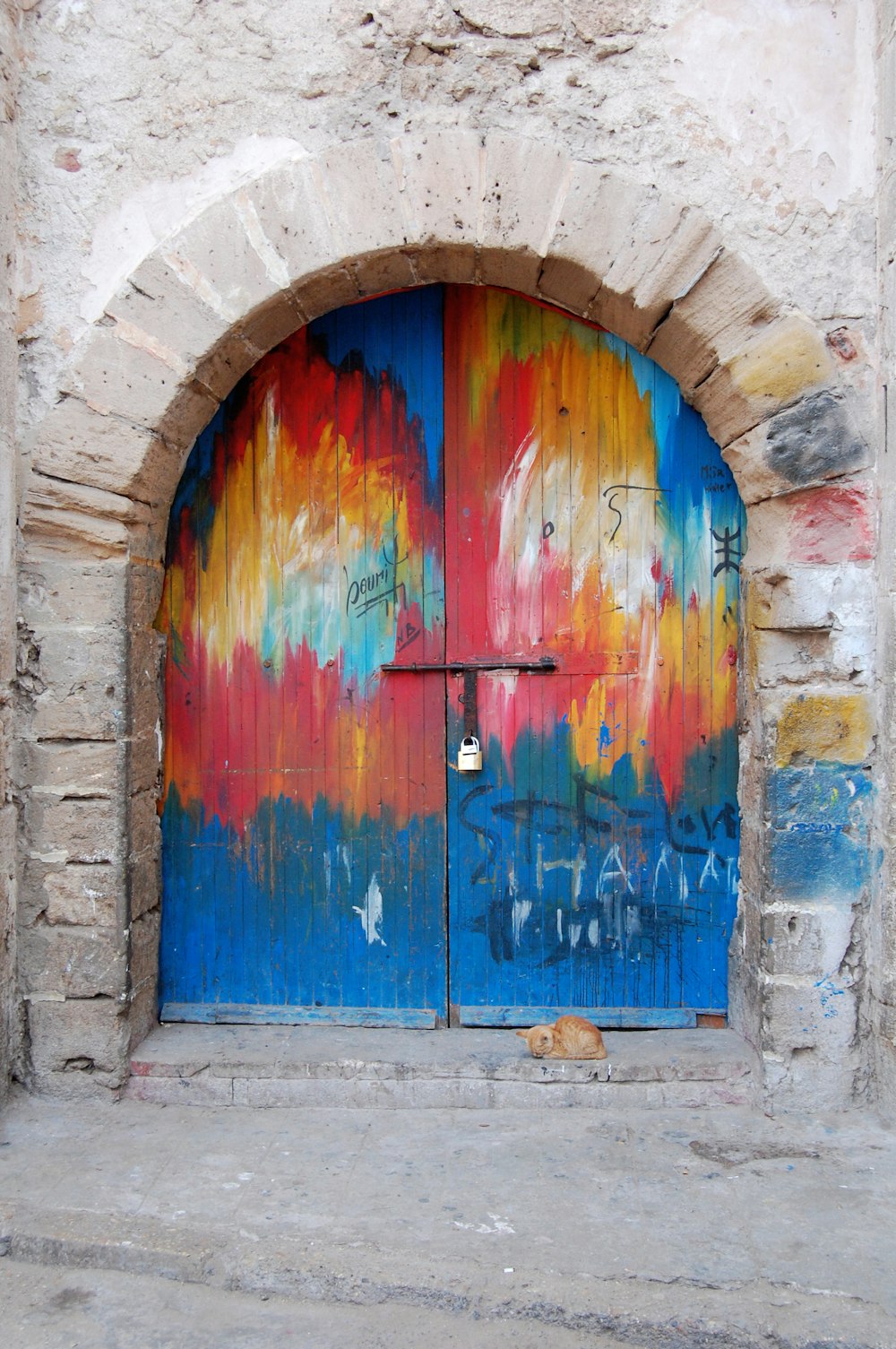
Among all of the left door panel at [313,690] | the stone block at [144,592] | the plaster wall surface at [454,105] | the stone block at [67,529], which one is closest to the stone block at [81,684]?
the stone block at [144,592]

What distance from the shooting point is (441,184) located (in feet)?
9.96

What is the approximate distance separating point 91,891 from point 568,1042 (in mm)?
1593

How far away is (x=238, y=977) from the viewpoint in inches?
138

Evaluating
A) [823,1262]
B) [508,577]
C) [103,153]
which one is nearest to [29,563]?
[103,153]

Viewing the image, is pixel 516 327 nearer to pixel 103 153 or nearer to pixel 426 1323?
pixel 103 153

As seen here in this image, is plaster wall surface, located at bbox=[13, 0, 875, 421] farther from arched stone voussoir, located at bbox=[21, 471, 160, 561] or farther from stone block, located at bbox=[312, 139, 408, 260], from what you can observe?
arched stone voussoir, located at bbox=[21, 471, 160, 561]

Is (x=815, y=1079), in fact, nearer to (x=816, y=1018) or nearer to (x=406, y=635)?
(x=816, y=1018)

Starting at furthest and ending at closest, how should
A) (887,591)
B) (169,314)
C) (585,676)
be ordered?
(585,676), (169,314), (887,591)

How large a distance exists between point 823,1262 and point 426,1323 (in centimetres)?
94

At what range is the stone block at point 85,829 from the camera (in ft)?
10.4

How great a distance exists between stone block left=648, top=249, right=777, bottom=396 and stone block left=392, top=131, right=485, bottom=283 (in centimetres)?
70

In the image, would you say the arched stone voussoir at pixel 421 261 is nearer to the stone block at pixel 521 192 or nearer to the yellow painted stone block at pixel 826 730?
the stone block at pixel 521 192

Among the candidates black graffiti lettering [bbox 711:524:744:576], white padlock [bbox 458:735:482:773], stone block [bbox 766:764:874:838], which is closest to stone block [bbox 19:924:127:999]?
white padlock [bbox 458:735:482:773]

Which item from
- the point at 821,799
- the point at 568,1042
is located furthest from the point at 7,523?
the point at 821,799
